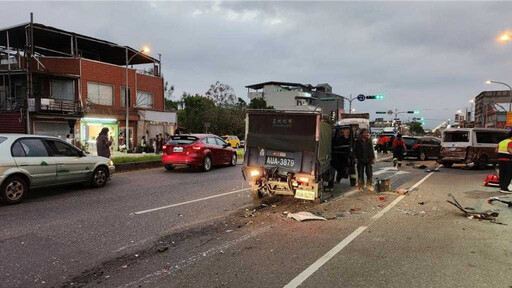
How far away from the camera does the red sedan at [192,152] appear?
47.4 ft

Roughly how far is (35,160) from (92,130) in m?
22.5

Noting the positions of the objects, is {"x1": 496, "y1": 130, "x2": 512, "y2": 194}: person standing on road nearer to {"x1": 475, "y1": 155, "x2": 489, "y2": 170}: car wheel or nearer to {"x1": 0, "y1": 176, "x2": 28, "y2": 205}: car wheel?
{"x1": 475, "y1": 155, "x2": 489, "y2": 170}: car wheel

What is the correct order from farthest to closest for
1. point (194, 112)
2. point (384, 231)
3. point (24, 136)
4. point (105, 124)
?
1. point (194, 112)
2. point (105, 124)
3. point (24, 136)
4. point (384, 231)

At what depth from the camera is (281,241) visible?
18.6 feet

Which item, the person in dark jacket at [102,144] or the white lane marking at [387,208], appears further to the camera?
the person in dark jacket at [102,144]

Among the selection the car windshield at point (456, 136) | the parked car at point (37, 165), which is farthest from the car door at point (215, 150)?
the car windshield at point (456, 136)

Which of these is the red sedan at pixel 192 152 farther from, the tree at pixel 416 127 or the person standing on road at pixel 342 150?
the tree at pixel 416 127

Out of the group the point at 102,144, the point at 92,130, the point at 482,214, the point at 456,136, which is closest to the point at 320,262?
the point at 482,214

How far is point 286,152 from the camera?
839cm

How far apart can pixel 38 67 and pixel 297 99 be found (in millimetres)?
62665

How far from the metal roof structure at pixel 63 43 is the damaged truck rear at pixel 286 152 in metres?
23.8

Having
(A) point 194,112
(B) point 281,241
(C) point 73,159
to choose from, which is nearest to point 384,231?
(B) point 281,241

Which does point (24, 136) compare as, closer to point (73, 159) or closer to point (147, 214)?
point (73, 159)

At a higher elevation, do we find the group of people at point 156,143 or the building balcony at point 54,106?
the building balcony at point 54,106
